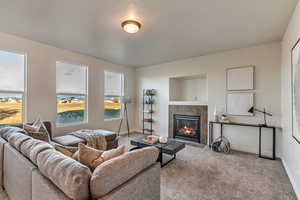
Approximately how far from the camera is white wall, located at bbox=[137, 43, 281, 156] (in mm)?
3361

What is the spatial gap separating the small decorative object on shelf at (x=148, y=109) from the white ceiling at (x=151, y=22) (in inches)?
74.2

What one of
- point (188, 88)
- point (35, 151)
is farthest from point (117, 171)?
point (188, 88)

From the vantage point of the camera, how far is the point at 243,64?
145 inches

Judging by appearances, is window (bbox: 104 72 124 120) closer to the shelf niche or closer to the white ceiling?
the white ceiling

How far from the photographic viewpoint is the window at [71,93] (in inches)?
151

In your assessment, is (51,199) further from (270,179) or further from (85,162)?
(270,179)

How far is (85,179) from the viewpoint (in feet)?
3.15

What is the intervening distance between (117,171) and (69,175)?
0.31 meters

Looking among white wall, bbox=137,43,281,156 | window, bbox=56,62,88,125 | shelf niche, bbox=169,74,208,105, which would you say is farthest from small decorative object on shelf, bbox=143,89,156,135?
window, bbox=56,62,88,125

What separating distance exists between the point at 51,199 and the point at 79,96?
3581 mm

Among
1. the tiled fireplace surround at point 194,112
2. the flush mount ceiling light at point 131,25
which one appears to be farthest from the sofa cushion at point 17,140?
the tiled fireplace surround at point 194,112


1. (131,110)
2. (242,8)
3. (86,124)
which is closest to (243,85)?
(242,8)

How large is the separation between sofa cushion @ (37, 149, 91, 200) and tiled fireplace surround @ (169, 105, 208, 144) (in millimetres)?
3839

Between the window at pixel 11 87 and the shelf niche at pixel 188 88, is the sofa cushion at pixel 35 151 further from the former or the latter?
the shelf niche at pixel 188 88
